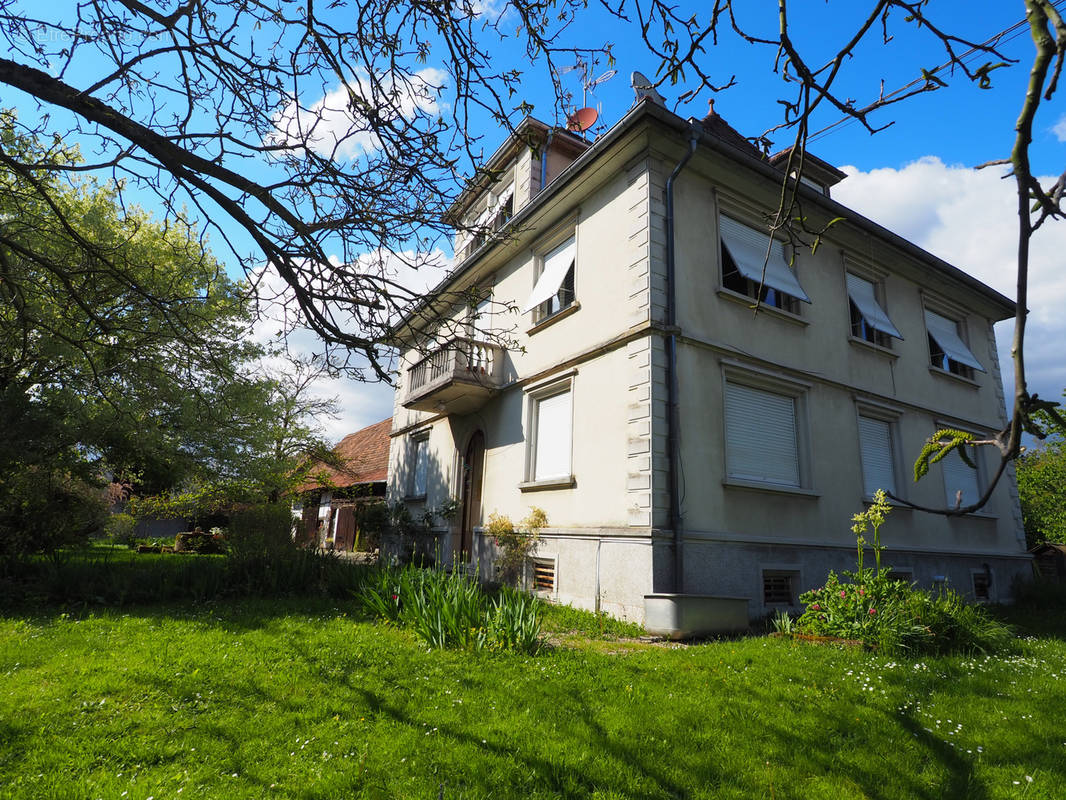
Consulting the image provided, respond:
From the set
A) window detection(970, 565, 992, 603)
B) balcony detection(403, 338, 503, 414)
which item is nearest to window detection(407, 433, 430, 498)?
balcony detection(403, 338, 503, 414)

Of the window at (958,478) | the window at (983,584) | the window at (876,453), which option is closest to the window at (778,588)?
the window at (876,453)

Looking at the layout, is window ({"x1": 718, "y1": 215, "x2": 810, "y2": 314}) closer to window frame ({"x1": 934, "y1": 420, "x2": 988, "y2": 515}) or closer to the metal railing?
the metal railing

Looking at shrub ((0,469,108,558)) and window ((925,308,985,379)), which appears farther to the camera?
window ((925,308,985,379))

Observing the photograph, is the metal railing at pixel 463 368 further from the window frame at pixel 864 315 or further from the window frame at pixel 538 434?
the window frame at pixel 864 315

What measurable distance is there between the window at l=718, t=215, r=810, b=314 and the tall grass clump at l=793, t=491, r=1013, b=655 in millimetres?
5342

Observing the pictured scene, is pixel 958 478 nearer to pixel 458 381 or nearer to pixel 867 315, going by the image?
pixel 867 315

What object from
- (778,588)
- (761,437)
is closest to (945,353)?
(761,437)

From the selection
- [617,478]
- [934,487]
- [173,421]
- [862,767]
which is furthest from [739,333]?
[173,421]

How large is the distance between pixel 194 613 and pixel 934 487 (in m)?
14.2

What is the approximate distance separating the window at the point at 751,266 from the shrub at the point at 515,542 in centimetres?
559

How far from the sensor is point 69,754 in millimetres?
3502

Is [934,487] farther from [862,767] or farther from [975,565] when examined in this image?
[862,767]

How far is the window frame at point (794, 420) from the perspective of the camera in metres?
9.60

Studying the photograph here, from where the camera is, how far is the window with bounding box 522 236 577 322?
11828 mm
